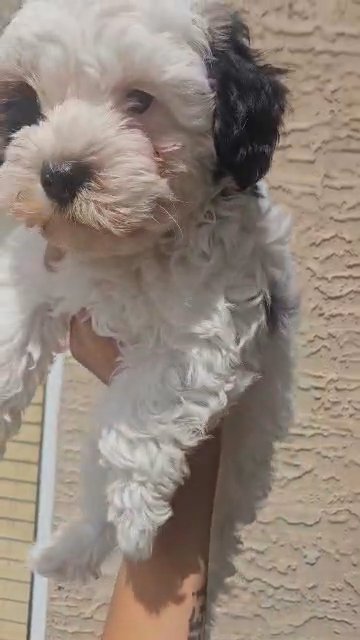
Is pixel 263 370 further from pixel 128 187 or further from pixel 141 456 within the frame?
pixel 128 187

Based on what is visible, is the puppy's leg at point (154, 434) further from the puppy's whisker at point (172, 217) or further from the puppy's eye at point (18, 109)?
the puppy's eye at point (18, 109)

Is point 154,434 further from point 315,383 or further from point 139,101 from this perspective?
point 315,383

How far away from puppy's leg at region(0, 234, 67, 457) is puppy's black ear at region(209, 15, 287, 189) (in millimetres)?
396

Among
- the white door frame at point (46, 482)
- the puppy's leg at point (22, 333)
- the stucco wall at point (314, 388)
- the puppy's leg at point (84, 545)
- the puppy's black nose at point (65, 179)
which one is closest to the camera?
the puppy's black nose at point (65, 179)

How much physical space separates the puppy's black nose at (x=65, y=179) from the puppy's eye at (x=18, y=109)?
161 mm

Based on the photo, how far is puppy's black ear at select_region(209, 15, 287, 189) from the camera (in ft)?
4.63

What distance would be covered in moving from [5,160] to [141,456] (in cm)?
52

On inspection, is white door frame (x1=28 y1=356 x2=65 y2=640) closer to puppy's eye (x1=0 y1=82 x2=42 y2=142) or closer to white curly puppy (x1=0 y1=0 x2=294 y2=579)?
white curly puppy (x1=0 y1=0 x2=294 y2=579)

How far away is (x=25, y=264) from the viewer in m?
1.61

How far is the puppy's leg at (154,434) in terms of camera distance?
1.44 meters

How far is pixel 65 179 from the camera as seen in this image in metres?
1.29

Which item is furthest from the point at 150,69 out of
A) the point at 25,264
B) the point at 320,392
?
the point at 320,392

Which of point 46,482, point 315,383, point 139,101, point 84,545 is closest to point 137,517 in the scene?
point 84,545

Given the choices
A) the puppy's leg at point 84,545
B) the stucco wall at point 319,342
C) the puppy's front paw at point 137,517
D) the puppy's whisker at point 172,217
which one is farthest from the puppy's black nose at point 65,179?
the stucco wall at point 319,342
